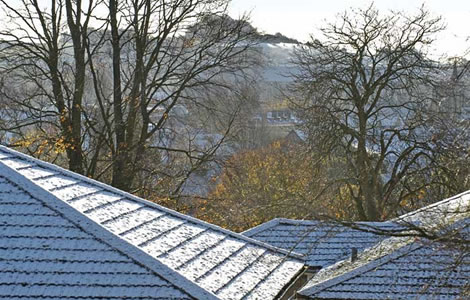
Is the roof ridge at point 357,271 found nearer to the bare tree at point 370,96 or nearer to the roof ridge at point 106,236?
the roof ridge at point 106,236

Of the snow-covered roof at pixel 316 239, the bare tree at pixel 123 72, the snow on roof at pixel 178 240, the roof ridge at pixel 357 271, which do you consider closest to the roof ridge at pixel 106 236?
the snow on roof at pixel 178 240

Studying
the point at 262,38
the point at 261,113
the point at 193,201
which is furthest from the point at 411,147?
the point at 261,113

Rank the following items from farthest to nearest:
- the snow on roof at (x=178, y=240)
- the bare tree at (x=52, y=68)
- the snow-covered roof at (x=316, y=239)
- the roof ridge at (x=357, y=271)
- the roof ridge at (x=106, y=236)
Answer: the bare tree at (x=52, y=68)
the snow-covered roof at (x=316, y=239)
the roof ridge at (x=357, y=271)
the snow on roof at (x=178, y=240)
the roof ridge at (x=106, y=236)

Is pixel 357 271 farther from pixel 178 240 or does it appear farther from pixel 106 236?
pixel 106 236

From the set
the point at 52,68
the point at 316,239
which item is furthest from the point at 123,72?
the point at 316,239

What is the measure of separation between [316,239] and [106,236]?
16.9ft

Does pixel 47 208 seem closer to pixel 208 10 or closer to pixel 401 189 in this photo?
pixel 208 10

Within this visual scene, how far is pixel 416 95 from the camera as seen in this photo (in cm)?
2061

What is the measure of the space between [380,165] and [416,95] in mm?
2306

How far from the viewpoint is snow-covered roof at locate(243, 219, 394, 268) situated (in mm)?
12039

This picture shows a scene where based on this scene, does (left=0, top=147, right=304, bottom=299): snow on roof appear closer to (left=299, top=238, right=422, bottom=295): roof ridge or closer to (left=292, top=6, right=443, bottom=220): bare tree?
(left=299, top=238, right=422, bottom=295): roof ridge

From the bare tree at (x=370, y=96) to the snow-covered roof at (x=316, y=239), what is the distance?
292 inches

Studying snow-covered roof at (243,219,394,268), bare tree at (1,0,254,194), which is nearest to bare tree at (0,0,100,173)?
bare tree at (1,0,254,194)

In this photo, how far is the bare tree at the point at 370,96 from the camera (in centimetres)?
2034
